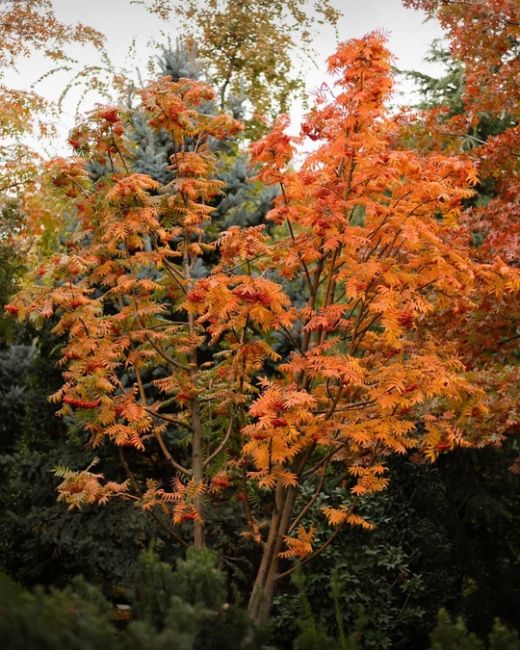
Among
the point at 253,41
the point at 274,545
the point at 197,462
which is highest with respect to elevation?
the point at 253,41

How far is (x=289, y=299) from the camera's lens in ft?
22.5

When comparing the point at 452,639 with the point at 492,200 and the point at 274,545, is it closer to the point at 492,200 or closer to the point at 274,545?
the point at 274,545

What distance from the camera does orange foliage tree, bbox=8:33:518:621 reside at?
6145 mm

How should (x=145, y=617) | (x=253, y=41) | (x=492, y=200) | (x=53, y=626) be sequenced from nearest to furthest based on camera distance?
(x=53, y=626), (x=145, y=617), (x=492, y=200), (x=253, y=41)

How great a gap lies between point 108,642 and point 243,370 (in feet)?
12.4

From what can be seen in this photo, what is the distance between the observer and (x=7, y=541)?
882 cm

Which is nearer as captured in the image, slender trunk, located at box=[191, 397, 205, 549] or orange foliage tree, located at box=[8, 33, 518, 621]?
orange foliage tree, located at box=[8, 33, 518, 621]

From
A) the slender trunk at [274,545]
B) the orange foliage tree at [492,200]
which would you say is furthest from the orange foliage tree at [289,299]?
the orange foliage tree at [492,200]

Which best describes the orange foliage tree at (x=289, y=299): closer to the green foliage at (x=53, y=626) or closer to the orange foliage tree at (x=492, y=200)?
the orange foliage tree at (x=492, y=200)

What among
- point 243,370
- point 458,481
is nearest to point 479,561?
point 458,481

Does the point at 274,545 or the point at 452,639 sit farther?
the point at 274,545

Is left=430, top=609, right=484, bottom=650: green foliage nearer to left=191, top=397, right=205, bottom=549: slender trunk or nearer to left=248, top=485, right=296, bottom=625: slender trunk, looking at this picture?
left=248, top=485, right=296, bottom=625: slender trunk

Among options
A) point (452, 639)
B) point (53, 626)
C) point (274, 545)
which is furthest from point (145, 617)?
point (274, 545)

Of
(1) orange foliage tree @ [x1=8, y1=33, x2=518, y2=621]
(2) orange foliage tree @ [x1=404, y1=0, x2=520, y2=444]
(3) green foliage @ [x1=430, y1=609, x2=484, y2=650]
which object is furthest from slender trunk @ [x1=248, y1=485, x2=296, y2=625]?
(3) green foliage @ [x1=430, y1=609, x2=484, y2=650]
